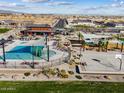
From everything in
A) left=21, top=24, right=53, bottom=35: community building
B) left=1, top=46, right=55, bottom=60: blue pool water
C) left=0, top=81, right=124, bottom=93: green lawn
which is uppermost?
left=21, top=24, right=53, bottom=35: community building

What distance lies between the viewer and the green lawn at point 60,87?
1270 inches

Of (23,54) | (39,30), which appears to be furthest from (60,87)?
(39,30)

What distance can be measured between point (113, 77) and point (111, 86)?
4480 mm

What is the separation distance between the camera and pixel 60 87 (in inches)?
1315

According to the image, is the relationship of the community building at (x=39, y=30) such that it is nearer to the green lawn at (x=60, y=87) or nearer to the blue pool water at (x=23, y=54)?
the blue pool water at (x=23, y=54)

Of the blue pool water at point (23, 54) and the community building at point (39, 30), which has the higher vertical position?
the community building at point (39, 30)

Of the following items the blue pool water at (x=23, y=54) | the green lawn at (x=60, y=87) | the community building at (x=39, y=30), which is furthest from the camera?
the community building at (x=39, y=30)

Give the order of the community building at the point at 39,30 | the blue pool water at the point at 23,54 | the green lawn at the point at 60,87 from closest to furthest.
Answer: the green lawn at the point at 60,87, the blue pool water at the point at 23,54, the community building at the point at 39,30

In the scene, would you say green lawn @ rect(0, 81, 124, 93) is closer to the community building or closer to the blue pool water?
the blue pool water

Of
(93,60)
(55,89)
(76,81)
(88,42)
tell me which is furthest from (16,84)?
(88,42)

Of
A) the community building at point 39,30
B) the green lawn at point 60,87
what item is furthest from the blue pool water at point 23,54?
the community building at point 39,30

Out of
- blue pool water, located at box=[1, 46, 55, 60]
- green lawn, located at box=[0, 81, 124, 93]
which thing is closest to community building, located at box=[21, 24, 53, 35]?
blue pool water, located at box=[1, 46, 55, 60]

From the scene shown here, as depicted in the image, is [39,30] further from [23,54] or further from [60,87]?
[60,87]

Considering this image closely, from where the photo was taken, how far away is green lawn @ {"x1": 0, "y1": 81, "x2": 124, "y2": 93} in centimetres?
3225
